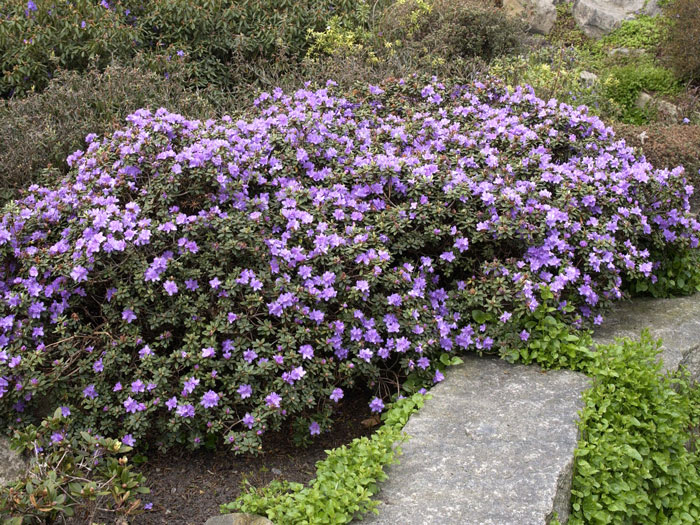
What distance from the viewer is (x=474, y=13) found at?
21.2 ft

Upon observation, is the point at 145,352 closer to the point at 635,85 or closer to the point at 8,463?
the point at 8,463

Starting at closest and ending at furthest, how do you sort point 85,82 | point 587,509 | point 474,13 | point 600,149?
1. point 587,509
2. point 600,149
3. point 85,82
4. point 474,13

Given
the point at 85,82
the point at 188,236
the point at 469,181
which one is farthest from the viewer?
the point at 85,82

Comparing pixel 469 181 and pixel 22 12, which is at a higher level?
pixel 22 12

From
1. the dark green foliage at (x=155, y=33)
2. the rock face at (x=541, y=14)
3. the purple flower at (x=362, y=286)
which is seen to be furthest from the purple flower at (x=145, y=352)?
the rock face at (x=541, y=14)

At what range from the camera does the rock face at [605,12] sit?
383 inches

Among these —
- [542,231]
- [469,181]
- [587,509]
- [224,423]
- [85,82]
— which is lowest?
[587,509]

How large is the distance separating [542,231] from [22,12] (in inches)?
173

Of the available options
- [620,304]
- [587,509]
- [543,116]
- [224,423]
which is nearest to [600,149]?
[543,116]

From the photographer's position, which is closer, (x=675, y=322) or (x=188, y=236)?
(x=188, y=236)

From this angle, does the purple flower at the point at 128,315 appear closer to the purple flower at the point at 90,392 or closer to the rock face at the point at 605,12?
the purple flower at the point at 90,392

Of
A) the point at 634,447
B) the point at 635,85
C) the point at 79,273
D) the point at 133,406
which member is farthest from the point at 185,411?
the point at 635,85

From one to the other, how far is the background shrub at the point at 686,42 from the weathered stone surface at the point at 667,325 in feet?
15.3

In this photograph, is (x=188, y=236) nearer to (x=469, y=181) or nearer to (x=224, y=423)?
(x=224, y=423)
